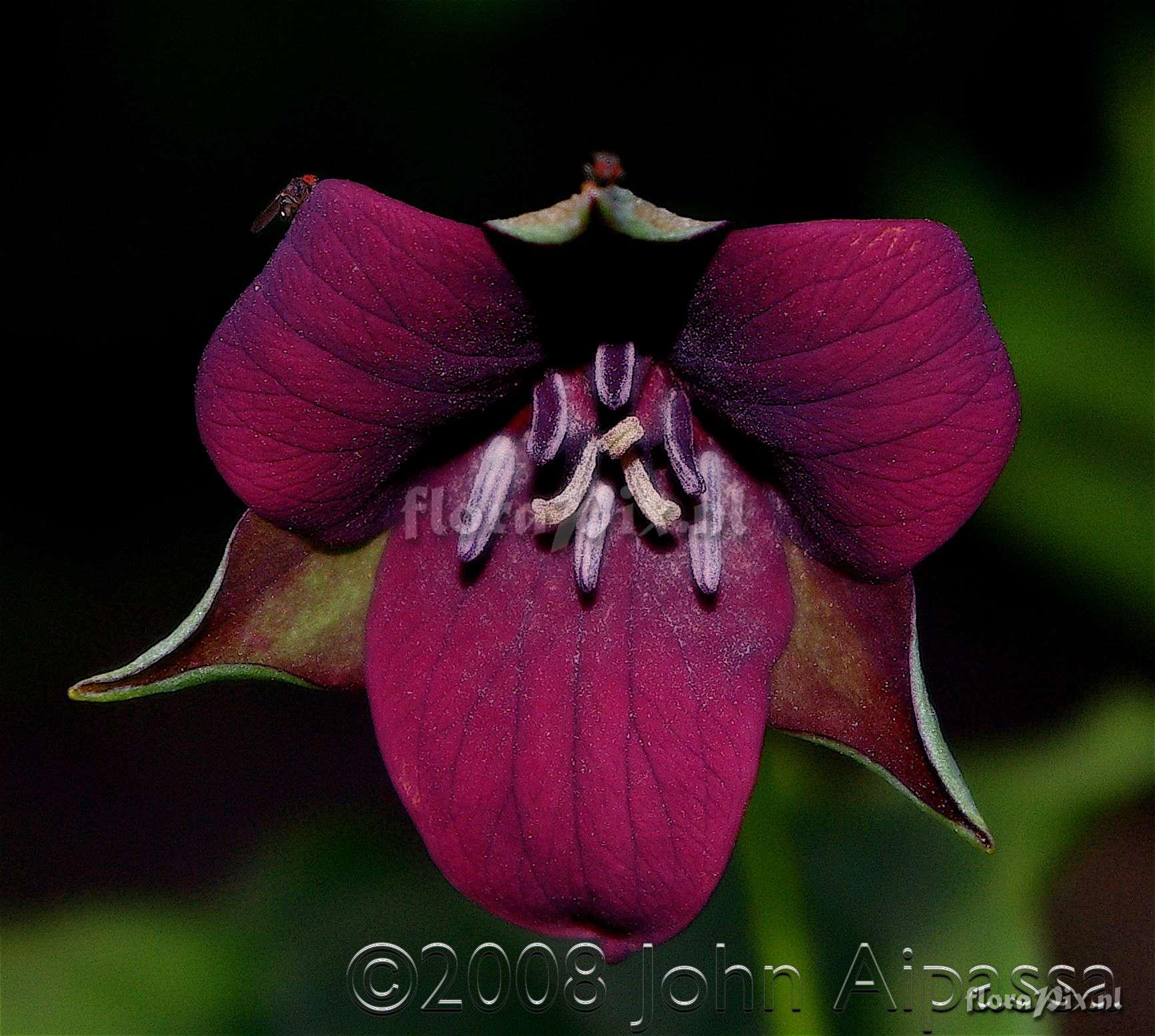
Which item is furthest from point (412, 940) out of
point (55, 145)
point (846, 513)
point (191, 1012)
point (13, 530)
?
point (55, 145)

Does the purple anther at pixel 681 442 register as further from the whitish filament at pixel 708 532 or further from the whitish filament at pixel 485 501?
the whitish filament at pixel 485 501

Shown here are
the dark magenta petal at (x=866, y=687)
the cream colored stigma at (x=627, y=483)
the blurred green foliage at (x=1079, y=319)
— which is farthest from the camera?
the blurred green foliage at (x=1079, y=319)

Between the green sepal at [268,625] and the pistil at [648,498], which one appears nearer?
the green sepal at [268,625]

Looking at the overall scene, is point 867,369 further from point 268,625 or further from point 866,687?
point 268,625

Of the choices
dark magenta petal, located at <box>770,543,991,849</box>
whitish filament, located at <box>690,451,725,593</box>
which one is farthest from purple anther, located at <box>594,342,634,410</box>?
dark magenta petal, located at <box>770,543,991,849</box>

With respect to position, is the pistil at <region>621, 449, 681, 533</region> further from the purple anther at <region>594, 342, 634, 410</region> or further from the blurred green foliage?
the blurred green foliage

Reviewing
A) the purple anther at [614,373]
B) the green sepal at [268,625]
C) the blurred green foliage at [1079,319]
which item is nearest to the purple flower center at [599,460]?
the purple anther at [614,373]

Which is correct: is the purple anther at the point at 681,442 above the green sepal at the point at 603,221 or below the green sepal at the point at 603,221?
below
